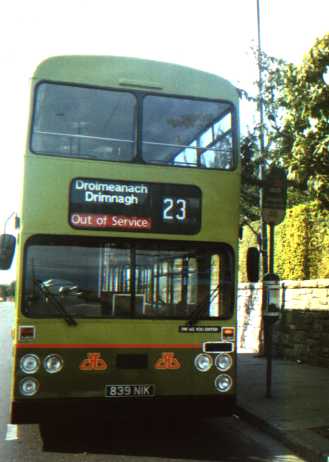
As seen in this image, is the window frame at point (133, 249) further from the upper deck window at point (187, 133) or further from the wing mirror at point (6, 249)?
the upper deck window at point (187, 133)

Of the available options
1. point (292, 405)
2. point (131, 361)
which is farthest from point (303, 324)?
point (131, 361)

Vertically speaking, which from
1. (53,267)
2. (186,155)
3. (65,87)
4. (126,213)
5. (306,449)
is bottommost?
(306,449)

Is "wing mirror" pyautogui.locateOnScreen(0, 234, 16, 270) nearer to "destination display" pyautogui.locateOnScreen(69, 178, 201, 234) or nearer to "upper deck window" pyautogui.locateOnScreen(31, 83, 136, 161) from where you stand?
"destination display" pyautogui.locateOnScreen(69, 178, 201, 234)

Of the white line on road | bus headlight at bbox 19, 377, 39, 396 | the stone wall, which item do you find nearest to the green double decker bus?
bus headlight at bbox 19, 377, 39, 396

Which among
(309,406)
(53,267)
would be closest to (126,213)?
(53,267)

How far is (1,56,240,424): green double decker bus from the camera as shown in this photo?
6242 millimetres

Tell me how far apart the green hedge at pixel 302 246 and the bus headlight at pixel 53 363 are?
7651mm

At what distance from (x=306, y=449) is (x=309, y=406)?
2.08m

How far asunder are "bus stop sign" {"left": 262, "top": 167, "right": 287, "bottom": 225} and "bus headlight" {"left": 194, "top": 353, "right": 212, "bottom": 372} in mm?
3385

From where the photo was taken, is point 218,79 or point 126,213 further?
point 218,79

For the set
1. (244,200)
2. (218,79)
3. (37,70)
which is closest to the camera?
(37,70)

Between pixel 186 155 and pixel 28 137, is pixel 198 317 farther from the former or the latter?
pixel 28 137

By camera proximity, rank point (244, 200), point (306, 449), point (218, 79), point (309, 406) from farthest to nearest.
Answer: point (244, 200)
point (309, 406)
point (218, 79)
point (306, 449)

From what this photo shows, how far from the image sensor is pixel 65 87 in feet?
21.6
